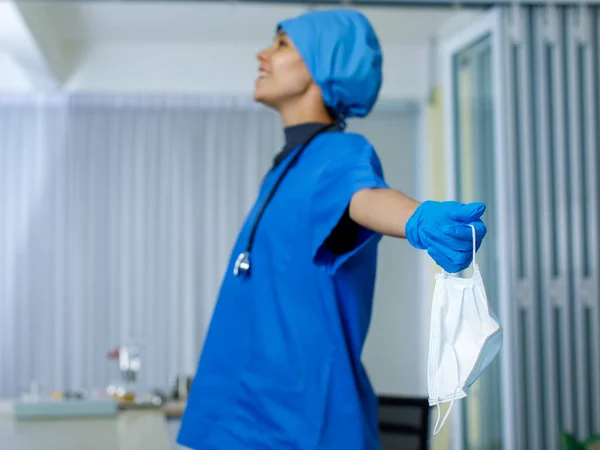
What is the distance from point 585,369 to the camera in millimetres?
3246

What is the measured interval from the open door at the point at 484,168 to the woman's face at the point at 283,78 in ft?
5.80

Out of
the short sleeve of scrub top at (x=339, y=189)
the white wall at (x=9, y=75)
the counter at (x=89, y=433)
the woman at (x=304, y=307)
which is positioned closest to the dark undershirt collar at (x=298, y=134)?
the woman at (x=304, y=307)

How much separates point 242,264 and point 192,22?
15.1 ft

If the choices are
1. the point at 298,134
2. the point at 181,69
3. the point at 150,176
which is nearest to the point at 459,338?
the point at 298,134

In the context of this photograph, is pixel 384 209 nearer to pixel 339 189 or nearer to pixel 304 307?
pixel 339 189

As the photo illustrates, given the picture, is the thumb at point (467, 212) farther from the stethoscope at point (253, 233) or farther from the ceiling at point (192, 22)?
the ceiling at point (192, 22)

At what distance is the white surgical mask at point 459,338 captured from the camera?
0.99 metres

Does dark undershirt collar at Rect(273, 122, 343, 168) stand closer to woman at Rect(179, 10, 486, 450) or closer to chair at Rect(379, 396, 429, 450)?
woman at Rect(179, 10, 486, 450)

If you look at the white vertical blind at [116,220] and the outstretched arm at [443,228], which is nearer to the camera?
the outstretched arm at [443,228]

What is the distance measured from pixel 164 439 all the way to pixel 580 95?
6.30ft

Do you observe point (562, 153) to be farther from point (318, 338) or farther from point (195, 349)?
point (195, 349)

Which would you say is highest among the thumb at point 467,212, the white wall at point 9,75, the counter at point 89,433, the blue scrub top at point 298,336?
the white wall at point 9,75

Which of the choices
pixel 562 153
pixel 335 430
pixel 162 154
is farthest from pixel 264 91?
pixel 162 154

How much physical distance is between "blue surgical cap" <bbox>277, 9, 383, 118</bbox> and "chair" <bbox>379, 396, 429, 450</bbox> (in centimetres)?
165
